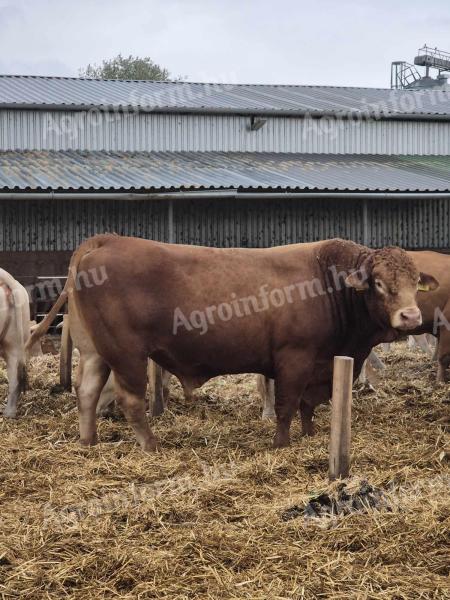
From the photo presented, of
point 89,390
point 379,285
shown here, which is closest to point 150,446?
point 89,390

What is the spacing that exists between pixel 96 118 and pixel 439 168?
28.0 feet

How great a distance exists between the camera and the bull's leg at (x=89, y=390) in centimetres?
710

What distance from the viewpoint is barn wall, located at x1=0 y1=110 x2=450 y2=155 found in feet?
69.7

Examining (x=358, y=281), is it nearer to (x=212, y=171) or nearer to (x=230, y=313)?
(x=230, y=313)

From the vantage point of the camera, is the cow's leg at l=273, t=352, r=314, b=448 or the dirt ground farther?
the cow's leg at l=273, t=352, r=314, b=448

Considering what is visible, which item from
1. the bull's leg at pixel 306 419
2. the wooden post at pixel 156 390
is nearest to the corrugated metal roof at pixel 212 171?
the wooden post at pixel 156 390

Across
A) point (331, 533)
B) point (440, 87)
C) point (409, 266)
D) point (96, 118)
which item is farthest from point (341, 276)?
point (440, 87)

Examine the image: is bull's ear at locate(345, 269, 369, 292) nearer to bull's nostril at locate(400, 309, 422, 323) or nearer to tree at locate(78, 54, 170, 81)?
bull's nostril at locate(400, 309, 422, 323)

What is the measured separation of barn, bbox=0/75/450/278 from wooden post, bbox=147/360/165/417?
889 centimetres

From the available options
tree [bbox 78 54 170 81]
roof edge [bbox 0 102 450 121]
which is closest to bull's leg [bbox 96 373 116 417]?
roof edge [bbox 0 102 450 121]

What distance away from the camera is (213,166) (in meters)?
19.9

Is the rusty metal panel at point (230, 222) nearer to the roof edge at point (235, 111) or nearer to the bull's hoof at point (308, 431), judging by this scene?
the roof edge at point (235, 111)

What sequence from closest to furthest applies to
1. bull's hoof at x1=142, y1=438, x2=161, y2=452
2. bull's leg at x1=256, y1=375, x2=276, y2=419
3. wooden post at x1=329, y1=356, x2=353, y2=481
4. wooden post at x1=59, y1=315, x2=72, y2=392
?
wooden post at x1=329, y1=356, x2=353, y2=481 → bull's hoof at x1=142, y1=438, x2=161, y2=452 → bull's leg at x1=256, y1=375, x2=276, y2=419 → wooden post at x1=59, y1=315, x2=72, y2=392

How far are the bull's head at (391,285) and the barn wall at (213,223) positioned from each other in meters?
11.8
